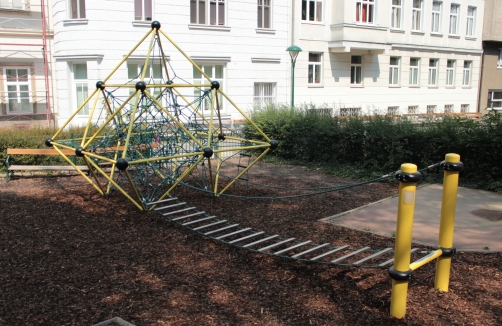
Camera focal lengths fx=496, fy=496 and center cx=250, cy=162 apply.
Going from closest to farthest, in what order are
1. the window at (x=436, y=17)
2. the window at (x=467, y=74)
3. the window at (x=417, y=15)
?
the window at (x=417, y=15)
the window at (x=436, y=17)
the window at (x=467, y=74)

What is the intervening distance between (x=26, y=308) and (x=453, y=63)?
31.8 metres

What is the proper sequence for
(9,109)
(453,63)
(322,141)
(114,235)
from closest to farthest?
(114,235), (322,141), (9,109), (453,63)

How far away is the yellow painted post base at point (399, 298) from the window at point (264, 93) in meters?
18.5

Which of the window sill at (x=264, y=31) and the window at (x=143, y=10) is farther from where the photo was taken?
the window sill at (x=264, y=31)

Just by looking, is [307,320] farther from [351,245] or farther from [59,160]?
[59,160]

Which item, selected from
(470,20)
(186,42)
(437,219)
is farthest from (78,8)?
(470,20)

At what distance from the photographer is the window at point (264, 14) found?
73.0 feet

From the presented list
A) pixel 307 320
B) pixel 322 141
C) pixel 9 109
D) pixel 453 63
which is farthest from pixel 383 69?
pixel 307 320

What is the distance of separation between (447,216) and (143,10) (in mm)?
17145

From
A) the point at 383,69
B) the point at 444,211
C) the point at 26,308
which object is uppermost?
the point at 383,69

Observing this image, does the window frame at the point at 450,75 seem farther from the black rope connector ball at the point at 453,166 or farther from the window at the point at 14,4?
the black rope connector ball at the point at 453,166

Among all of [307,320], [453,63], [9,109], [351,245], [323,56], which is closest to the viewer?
[307,320]

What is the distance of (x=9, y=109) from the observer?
74.4ft

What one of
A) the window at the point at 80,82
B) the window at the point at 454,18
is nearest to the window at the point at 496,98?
the window at the point at 454,18
